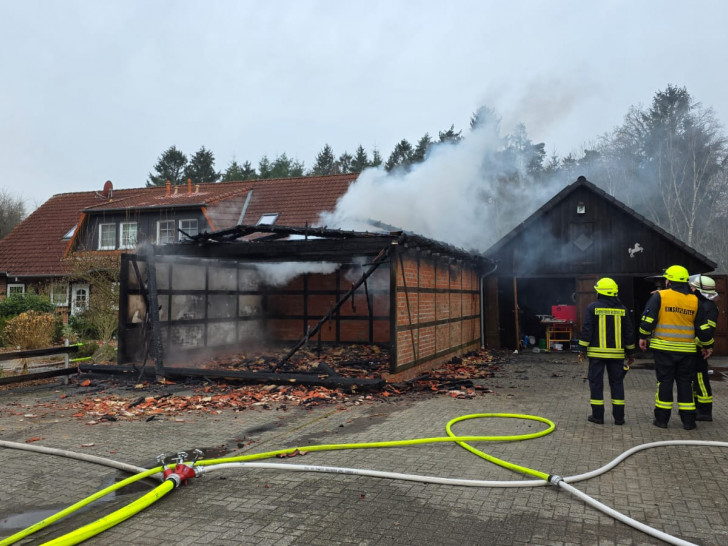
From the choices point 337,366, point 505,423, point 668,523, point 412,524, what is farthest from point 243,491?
point 337,366

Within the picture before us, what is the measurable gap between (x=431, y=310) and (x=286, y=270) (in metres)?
5.24

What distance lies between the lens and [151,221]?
804 inches

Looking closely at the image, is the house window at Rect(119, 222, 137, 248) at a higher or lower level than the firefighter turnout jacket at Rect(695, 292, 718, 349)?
higher

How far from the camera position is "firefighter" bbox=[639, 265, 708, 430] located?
246 inches

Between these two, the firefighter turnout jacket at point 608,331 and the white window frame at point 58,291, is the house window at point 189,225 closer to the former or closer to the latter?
the white window frame at point 58,291

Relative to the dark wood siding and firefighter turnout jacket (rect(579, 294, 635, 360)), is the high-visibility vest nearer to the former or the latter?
firefighter turnout jacket (rect(579, 294, 635, 360))

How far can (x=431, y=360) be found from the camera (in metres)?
11.4

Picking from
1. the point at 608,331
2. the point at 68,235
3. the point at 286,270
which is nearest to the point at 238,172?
the point at 68,235

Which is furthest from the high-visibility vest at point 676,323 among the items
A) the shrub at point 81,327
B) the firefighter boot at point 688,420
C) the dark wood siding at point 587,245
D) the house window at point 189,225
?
the house window at point 189,225

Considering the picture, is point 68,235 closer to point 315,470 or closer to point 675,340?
point 315,470

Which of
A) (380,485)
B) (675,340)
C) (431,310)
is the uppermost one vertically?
(431,310)

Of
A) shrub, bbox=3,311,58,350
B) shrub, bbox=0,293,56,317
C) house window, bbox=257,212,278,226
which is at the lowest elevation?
shrub, bbox=3,311,58,350

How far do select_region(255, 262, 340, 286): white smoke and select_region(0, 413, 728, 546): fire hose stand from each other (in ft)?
30.6

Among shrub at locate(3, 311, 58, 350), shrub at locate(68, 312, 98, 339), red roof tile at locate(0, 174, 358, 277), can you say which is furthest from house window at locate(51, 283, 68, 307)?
red roof tile at locate(0, 174, 358, 277)
